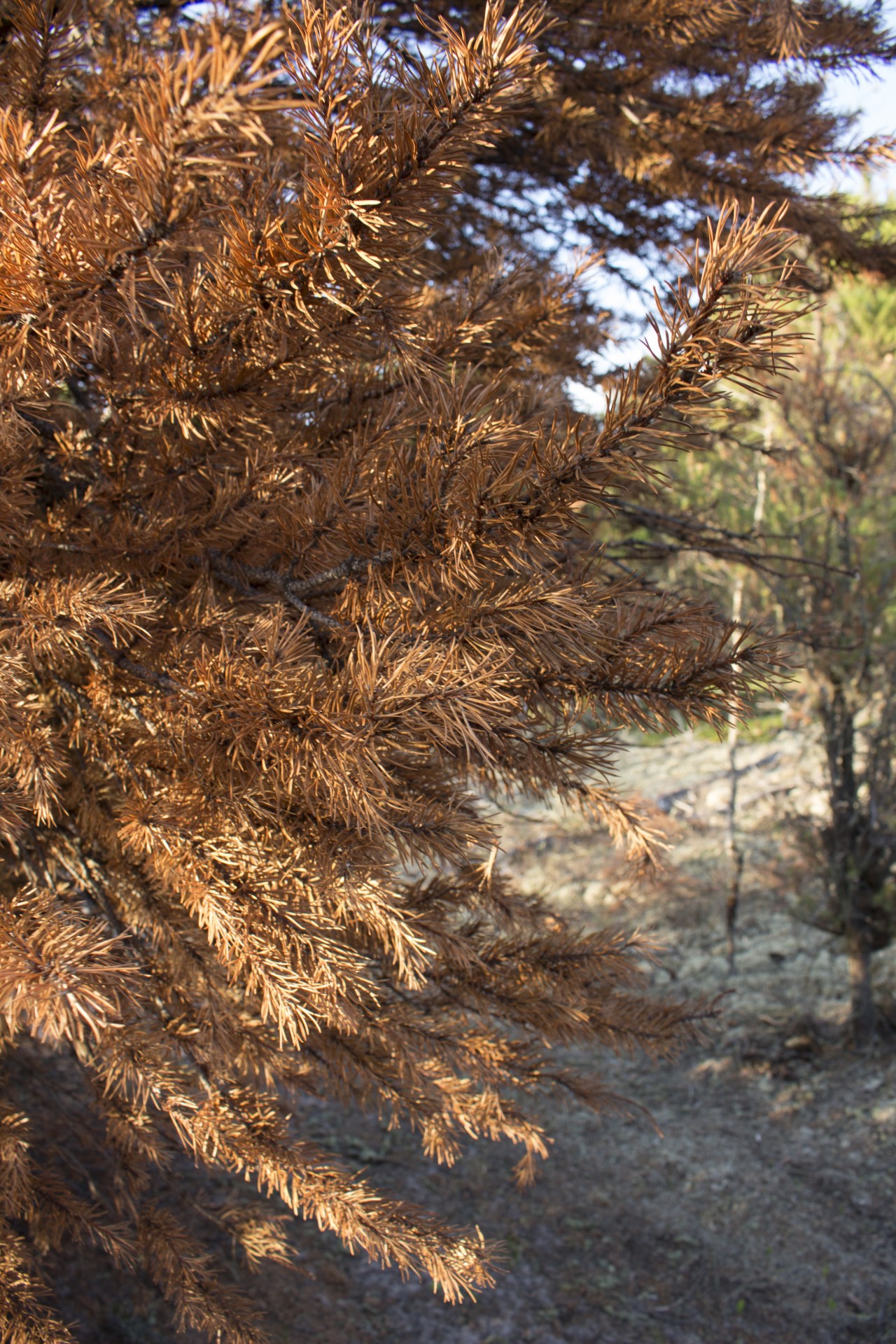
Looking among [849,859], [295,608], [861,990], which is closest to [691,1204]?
[861,990]

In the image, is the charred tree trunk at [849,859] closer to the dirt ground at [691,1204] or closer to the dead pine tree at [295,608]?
the dirt ground at [691,1204]

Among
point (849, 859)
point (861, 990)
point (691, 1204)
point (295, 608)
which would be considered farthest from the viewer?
point (849, 859)

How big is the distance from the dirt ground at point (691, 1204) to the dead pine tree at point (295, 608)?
2.71 ft

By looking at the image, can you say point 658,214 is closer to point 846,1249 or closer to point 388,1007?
point 388,1007

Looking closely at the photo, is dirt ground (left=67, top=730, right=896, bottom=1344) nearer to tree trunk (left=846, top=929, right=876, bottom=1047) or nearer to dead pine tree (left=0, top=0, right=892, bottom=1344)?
tree trunk (left=846, top=929, right=876, bottom=1047)

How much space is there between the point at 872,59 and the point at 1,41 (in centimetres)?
273

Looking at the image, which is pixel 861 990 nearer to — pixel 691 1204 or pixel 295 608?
pixel 691 1204

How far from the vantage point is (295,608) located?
1.45 metres

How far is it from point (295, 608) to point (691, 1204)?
165 inches

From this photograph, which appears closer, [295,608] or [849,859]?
[295,608]

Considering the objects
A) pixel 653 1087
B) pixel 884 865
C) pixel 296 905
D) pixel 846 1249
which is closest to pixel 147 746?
pixel 296 905

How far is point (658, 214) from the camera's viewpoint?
11.2 ft

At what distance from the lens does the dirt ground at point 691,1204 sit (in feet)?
11.2

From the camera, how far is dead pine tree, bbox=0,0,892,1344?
36.6 inches
